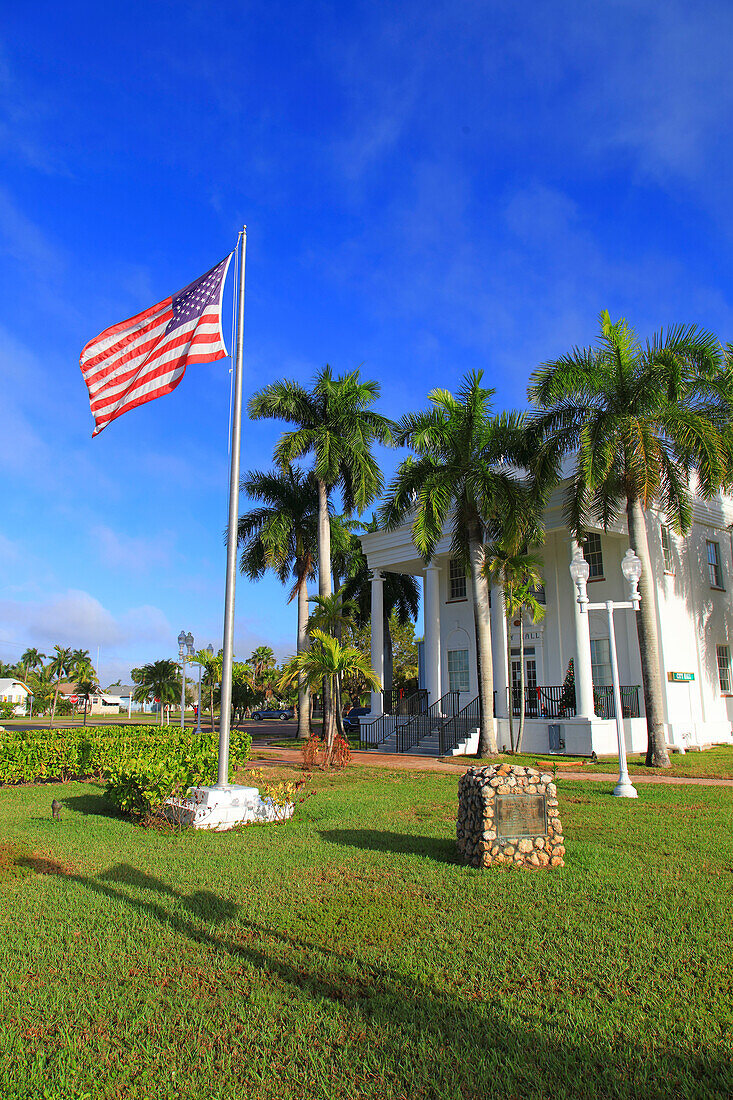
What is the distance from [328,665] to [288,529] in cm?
1277

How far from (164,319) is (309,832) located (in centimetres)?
752

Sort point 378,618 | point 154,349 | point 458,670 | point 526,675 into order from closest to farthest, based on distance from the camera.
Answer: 1. point 154,349
2. point 526,675
3. point 458,670
4. point 378,618

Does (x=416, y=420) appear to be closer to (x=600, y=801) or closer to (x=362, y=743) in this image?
(x=600, y=801)

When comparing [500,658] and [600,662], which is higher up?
[500,658]

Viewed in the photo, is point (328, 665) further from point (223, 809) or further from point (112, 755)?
point (223, 809)

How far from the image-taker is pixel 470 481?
59.8 feet

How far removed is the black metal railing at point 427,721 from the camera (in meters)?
24.0

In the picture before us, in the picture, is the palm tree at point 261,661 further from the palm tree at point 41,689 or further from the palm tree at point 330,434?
the palm tree at point 330,434

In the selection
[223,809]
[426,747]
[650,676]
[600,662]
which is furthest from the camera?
[426,747]

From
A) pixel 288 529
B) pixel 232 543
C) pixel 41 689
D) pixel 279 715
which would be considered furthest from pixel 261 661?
pixel 232 543

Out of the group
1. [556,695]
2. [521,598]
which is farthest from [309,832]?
[556,695]

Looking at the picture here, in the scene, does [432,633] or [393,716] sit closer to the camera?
[432,633]

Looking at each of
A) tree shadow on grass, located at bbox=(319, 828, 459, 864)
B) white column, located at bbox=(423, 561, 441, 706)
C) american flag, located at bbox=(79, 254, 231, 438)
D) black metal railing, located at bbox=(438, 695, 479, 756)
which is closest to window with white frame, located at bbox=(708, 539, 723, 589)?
white column, located at bbox=(423, 561, 441, 706)

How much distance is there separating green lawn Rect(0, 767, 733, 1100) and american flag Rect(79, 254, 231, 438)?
237 inches
